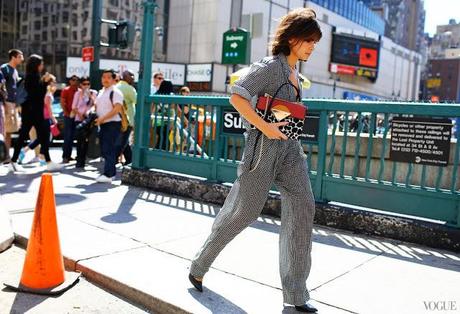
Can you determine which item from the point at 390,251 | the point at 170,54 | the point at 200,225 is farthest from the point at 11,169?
the point at 170,54

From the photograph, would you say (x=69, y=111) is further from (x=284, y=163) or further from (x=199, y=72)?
(x=199, y=72)

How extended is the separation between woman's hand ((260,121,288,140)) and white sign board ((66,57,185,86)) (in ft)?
106

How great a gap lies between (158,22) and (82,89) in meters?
31.4

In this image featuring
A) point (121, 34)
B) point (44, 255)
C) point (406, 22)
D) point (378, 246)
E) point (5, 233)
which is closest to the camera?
point (44, 255)

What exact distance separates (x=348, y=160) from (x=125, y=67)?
98.2ft

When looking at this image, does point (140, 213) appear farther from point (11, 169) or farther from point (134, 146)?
point (11, 169)

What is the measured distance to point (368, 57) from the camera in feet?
189

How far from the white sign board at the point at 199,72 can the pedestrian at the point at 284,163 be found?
110 ft

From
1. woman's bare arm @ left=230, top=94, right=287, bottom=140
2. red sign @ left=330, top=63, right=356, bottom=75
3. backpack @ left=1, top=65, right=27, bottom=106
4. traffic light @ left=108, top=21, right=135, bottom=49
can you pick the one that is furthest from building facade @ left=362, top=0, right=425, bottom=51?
woman's bare arm @ left=230, top=94, right=287, bottom=140

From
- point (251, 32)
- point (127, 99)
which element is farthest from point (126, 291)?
point (251, 32)

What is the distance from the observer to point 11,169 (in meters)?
8.34

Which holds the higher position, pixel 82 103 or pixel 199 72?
pixel 199 72

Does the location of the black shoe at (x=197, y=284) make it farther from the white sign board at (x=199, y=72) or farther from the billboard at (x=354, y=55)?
the billboard at (x=354, y=55)

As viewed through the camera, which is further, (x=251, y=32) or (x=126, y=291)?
(x=251, y=32)
